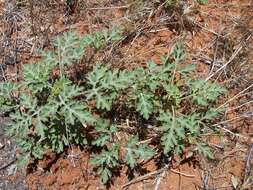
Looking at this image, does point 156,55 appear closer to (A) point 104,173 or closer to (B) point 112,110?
(B) point 112,110

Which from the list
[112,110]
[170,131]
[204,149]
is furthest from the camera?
[112,110]

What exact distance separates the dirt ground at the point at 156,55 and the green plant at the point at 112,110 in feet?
0.44

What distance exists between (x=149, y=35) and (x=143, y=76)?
0.79m

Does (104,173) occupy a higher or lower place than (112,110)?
lower

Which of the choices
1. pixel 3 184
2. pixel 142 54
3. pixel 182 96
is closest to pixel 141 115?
pixel 182 96

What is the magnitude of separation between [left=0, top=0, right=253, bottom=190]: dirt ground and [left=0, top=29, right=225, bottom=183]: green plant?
0.13 metres

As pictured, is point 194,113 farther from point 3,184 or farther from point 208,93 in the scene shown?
point 3,184

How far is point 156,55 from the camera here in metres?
3.98

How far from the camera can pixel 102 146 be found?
3.53 metres

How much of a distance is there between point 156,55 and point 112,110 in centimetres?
66

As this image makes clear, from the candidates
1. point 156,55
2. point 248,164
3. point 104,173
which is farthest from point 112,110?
point 248,164

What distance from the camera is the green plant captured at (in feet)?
10.7

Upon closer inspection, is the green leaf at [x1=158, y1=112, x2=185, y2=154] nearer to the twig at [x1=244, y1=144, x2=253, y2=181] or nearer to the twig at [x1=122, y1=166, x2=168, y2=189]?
the twig at [x1=122, y1=166, x2=168, y2=189]

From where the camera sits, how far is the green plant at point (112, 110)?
3.25m
